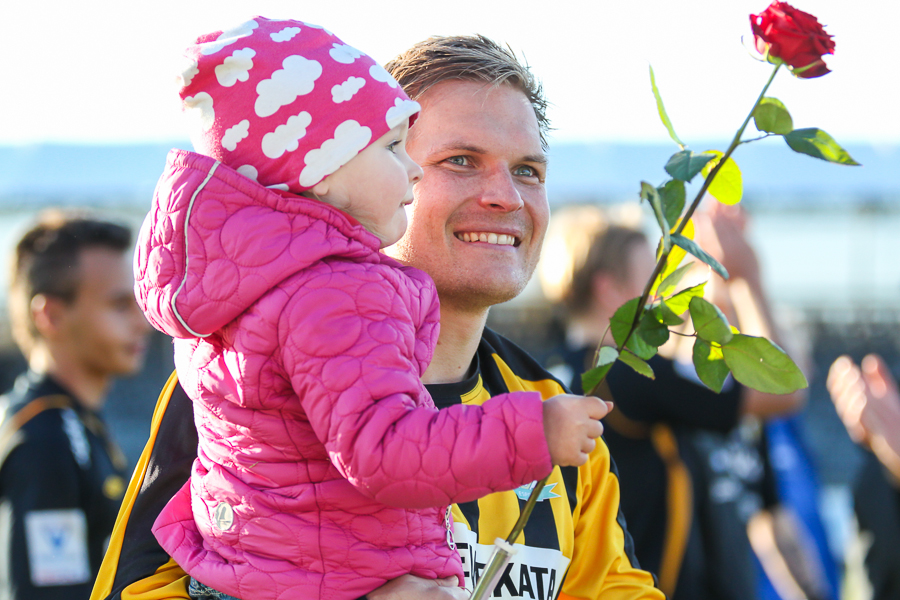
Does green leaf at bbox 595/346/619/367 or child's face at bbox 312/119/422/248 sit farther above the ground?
child's face at bbox 312/119/422/248

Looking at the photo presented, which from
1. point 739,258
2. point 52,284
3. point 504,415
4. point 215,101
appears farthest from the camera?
point 739,258

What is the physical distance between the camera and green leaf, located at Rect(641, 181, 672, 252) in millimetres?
1365

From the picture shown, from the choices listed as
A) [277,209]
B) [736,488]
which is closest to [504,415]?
[277,209]

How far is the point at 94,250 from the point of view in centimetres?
374

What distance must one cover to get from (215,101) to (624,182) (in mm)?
9529

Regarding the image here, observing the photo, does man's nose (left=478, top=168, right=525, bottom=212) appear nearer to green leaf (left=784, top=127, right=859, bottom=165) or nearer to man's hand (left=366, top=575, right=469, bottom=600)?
green leaf (left=784, top=127, right=859, bottom=165)

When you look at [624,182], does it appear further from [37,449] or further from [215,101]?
[215,101]

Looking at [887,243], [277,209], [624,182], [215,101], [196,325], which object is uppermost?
[215,101]

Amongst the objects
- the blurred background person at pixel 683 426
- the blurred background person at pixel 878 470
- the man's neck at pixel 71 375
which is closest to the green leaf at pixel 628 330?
the blurred background person at pixel 683 426

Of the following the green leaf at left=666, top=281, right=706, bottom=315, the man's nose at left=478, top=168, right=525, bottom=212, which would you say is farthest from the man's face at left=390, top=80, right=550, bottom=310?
the green leaf at left=666, top=281, right=706, bottom=315

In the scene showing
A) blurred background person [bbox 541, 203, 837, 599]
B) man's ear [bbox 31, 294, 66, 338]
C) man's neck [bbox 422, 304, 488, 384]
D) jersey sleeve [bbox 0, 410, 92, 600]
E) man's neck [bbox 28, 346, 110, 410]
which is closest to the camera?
man's neck [bbox 422, 304, 488, 384]

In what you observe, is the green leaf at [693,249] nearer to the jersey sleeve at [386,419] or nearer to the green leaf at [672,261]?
the green leaf at [672,261]

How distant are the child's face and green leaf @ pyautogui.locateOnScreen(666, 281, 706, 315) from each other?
0.48 meters

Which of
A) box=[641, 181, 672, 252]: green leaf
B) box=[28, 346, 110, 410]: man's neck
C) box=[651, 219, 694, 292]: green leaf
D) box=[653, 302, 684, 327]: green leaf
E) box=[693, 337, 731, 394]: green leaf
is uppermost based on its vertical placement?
box=[641, 181, 672, 252]: green leaf
